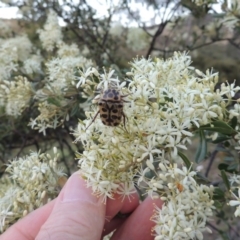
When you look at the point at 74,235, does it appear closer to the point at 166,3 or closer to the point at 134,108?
the point at 134,108

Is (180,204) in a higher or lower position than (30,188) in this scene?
higher

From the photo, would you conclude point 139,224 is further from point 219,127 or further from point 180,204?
point 219,127

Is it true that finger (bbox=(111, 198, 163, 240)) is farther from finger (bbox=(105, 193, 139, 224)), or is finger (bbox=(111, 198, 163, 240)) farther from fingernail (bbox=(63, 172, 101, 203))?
fingernail (bbox=(63, 172, 101, 203))

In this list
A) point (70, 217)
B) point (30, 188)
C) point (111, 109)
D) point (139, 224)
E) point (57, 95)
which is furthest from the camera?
point (57, 95)

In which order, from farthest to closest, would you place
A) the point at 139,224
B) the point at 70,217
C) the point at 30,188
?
the point at 139,224
the point at 30,188
the point at 70,217

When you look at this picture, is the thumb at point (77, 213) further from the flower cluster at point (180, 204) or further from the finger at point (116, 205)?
the flower cluster at point (180, 204)

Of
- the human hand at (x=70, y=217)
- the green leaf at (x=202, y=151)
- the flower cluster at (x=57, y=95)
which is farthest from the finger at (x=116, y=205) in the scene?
the flower cluster at (x=57, y=95)

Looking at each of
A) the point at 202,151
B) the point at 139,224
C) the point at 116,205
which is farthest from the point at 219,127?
the point at 139,224
